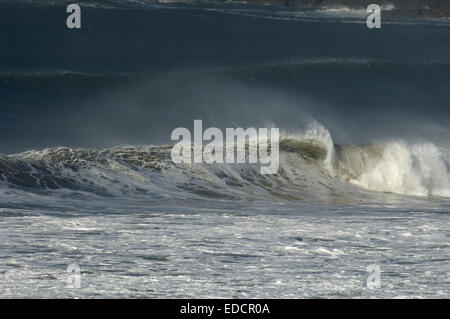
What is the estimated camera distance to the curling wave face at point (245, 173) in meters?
10.6

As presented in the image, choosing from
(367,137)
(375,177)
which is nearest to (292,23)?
(367,137)

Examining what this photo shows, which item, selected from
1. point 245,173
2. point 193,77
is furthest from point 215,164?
point 193,77

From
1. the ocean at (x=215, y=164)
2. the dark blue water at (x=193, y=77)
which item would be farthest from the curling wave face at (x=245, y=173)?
the dark blue water at (x=193, y=77)

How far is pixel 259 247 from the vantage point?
7465mm

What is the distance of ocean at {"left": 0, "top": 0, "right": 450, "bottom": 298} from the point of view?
6660mm

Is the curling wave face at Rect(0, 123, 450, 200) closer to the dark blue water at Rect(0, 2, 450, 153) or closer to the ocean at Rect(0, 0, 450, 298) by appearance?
the ocean at Rect(0, 0, 450, 298)

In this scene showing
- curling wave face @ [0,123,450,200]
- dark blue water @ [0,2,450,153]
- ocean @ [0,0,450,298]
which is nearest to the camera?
ocean @ [0,0,450,298]

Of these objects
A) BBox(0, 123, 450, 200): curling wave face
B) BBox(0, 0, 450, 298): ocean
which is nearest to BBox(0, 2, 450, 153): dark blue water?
BBox(0, 0, 450, 298): ocean

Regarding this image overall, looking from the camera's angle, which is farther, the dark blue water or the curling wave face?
the dark blue water

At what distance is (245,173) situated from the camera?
11984 mm

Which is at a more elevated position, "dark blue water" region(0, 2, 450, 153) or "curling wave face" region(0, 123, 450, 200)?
"dark blue water" region(0, 2, 450, 153)

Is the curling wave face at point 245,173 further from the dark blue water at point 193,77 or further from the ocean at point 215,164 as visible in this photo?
the dark blue water at point 193,77

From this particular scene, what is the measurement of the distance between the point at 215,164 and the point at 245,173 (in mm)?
425

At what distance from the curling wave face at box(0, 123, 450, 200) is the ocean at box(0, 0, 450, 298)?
1.4 inches
